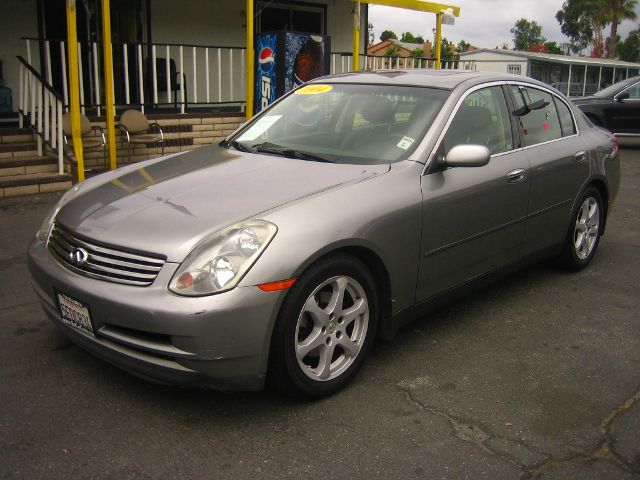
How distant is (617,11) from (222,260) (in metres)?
58.3

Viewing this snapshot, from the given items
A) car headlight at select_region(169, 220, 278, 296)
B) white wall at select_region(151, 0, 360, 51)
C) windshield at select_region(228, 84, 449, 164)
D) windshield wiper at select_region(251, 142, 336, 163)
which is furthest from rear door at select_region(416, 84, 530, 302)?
white wall at select_region(151, 0, 360, 51)

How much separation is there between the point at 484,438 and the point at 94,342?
6.00ft

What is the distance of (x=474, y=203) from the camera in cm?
393

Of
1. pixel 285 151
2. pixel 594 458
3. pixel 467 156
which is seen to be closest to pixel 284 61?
pixel 285 151

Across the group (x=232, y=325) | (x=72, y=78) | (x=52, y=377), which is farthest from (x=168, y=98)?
(x=232, y=325)

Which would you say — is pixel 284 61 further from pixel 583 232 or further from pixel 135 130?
pixel 583 232

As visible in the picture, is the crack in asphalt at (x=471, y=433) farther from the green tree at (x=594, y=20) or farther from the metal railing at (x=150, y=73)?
the green tree at (x=594, y=20)

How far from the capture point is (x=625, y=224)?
7152 mm

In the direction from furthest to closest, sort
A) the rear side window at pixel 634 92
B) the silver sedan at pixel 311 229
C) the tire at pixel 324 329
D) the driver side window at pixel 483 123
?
the rear side window at pixel 634 92, the driver side window at pixel 483 123, the tire at pixel 324 329, the silver sedan at pixel 311 229

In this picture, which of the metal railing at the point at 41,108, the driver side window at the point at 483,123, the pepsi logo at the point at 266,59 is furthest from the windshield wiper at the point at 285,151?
the pepsi logo at the point at 266,59

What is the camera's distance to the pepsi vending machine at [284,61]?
9984 millimetres

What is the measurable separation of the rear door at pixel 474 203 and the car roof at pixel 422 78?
0.11 m

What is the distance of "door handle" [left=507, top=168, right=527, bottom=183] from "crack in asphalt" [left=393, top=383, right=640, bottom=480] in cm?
156

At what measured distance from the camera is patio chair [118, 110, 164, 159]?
9.03m
